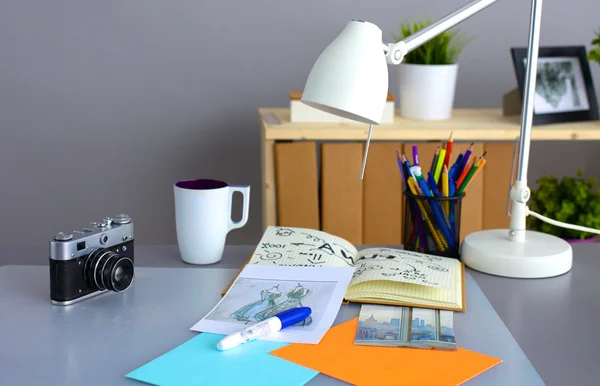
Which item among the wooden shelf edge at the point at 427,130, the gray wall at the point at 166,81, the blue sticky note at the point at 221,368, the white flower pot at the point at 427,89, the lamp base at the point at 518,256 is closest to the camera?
the blue sticky note at the point at 221,368

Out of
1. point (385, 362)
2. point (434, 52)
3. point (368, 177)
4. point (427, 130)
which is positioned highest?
point (434, 52)

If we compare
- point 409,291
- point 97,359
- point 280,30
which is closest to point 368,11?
point 280,30

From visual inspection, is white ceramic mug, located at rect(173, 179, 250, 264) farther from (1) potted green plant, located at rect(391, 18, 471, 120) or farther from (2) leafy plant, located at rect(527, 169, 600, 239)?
(2) leafy plant, located at rect(527, 169, 600, 239)

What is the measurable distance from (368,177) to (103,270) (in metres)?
1.10

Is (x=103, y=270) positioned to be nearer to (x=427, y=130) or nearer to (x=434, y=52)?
(x=427, y=130)

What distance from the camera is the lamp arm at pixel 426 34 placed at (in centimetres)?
99

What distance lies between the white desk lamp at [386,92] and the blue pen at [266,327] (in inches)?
9.1

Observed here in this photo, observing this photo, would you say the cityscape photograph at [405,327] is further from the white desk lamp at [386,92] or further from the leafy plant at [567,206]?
the leafy plant at [567,206]

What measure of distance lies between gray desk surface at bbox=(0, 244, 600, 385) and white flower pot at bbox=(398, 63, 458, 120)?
0.77 metres

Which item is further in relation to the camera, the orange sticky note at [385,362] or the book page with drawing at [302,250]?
the book page with drawing at [302,250]

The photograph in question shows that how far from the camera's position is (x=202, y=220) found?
4.11 feet

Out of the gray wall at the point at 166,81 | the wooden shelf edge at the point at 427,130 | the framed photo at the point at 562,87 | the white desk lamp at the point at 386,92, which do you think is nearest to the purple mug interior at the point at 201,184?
the white desk lamp at the point at 386,92

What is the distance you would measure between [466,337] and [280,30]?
5.85ft

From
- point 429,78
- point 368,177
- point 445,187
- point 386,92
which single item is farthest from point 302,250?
point 429,78
